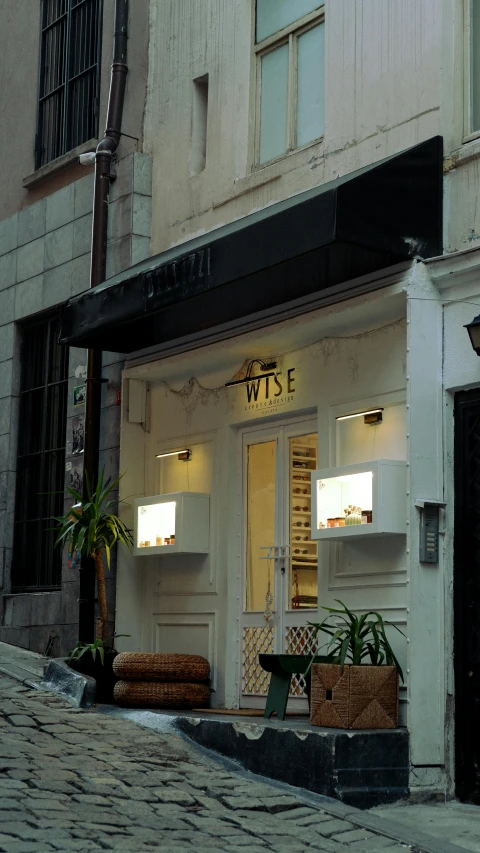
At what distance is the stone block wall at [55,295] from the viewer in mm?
12000

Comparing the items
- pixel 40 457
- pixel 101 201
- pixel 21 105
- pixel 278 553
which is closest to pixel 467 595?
pixel 278 553

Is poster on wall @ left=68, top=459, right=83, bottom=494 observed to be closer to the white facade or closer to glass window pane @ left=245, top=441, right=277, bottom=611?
the white facade

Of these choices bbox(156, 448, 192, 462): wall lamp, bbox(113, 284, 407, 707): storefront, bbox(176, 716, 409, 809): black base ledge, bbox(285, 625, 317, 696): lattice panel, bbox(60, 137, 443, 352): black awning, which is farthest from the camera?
bbox(156, 448, 192, 462): wall lamp

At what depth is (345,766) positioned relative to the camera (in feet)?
25.4

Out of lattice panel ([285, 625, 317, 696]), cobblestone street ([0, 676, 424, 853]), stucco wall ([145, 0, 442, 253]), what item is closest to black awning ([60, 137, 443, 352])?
stucco wall ([145, 0, 442, 253])

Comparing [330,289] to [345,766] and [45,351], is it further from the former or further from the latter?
[45,351]

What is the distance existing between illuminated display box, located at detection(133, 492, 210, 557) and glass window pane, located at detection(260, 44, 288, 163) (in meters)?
3.11

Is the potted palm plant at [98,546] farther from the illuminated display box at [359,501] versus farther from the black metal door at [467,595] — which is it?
the black metal door at [467,595]

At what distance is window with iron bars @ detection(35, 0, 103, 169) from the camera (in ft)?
44.0

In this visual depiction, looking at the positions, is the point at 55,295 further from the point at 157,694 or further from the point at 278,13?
the point at 157,694

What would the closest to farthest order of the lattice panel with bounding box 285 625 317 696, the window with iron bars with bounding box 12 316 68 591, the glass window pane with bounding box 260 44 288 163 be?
the lattice panel with bounding box 285 625 317 696
the glass window pane with bounding box 260 44 288 163
the window with iron bars with bounding box 12 316 68 591

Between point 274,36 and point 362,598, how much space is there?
4987 millimetres

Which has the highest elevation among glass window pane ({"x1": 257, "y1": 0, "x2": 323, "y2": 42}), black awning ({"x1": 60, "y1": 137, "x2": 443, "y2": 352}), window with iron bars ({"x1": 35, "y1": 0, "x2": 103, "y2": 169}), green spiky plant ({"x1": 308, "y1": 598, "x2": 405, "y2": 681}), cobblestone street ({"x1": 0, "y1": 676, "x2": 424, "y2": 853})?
window with iron bars ({"x1": 35, "y1": 0, "x2": 103, "y2": 169})

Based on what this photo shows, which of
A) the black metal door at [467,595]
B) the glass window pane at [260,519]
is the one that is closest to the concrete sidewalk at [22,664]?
the glass window pane at [260,519]
